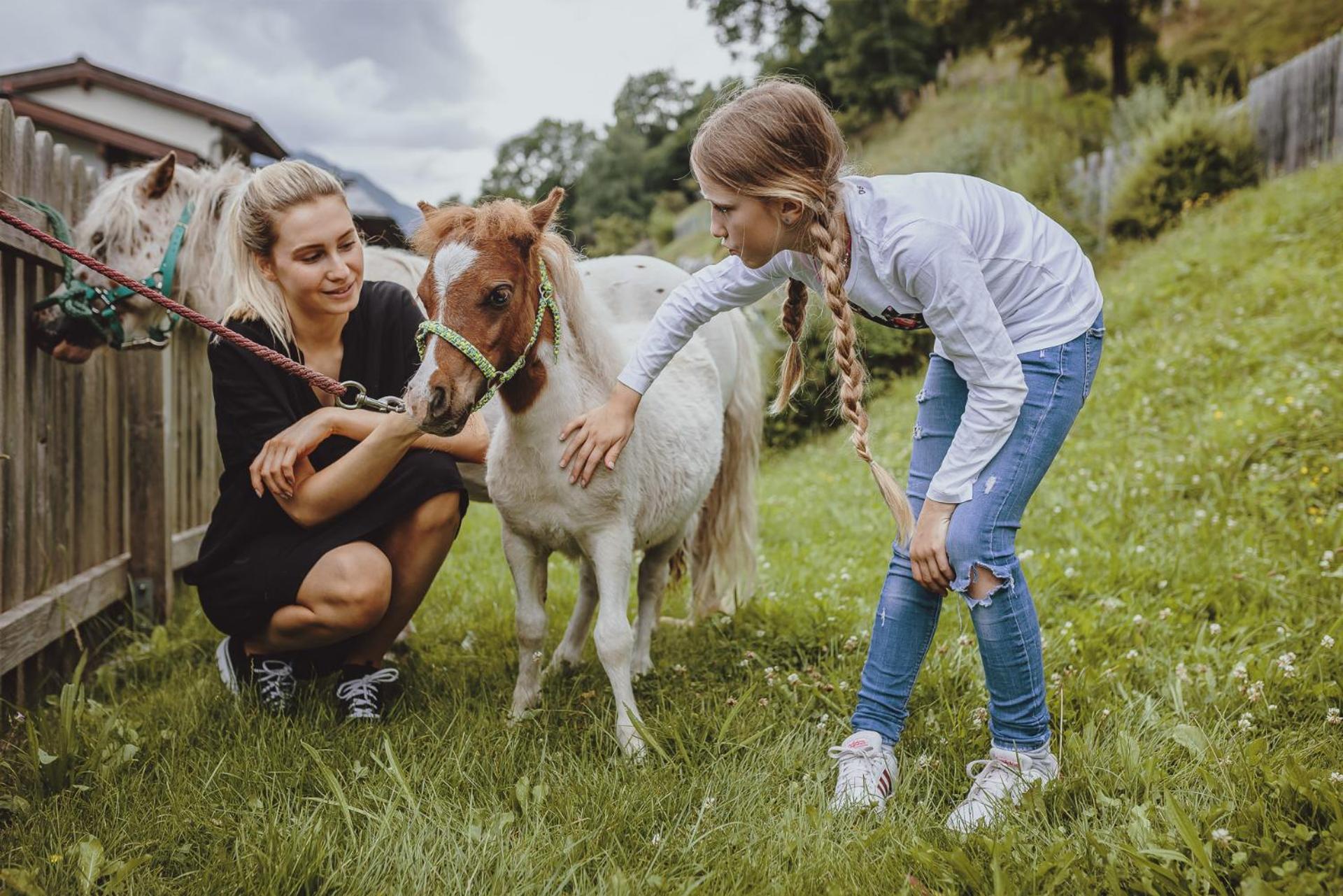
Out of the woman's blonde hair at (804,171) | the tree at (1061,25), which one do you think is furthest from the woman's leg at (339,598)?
the tree at (1061,25)

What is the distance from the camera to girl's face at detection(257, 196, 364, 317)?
2797 millimetres

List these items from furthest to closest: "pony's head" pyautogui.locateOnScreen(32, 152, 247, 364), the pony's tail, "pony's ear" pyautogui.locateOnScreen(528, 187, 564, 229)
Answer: the pony's tail
"pony's head" pyautogui.locateOnScreen(32, 152, 247, 364)
"pony's ear" pyautogui.locateOnScreen(528, 187, 564, 229)

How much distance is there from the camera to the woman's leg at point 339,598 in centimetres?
282

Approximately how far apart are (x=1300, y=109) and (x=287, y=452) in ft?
36.1

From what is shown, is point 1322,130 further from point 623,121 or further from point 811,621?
point 623,121

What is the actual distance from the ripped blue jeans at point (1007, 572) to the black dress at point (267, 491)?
5.37 feet

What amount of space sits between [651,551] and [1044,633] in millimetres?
1585

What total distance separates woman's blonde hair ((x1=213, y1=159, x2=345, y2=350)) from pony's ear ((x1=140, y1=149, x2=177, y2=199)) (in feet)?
4.83

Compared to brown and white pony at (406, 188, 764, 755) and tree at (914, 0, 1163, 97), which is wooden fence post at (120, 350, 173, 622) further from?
tree at (914, 0, 1163, 97)

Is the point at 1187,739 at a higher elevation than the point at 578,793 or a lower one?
higher

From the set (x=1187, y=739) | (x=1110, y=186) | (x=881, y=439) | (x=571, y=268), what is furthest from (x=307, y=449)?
(x=1110, y=186)

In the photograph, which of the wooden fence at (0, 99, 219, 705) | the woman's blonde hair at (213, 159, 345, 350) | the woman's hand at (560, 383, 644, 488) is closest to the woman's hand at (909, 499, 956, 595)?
the woman's hand at (560, 383, 644, 488)

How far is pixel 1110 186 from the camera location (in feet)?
37.7

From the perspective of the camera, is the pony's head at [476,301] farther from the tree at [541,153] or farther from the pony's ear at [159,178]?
the tree at [541,153]
